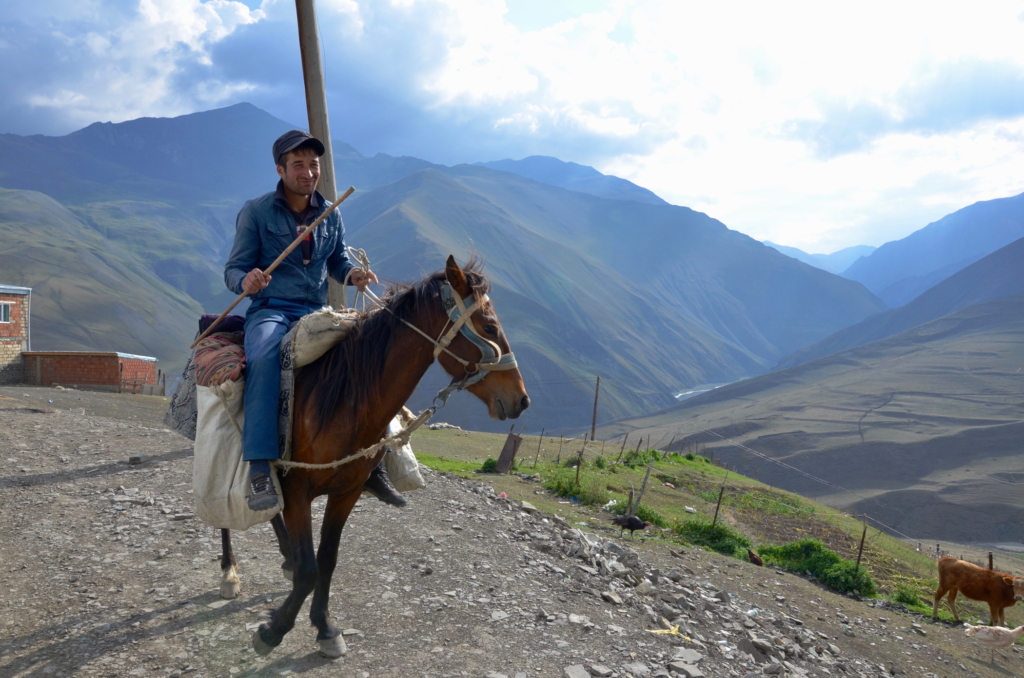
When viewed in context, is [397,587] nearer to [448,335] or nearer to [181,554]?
[181,554]

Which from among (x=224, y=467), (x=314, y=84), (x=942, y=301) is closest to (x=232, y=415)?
(x=224, y=467)

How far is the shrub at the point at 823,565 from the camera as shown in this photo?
42.9ft

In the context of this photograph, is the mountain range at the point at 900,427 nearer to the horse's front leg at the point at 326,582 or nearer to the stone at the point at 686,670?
the stone at the point at 686,670

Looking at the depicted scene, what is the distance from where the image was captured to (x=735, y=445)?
202 ft

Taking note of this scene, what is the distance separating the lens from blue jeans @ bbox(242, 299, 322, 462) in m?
3.74

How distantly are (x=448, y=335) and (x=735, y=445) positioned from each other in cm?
6281

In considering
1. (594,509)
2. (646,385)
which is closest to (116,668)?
(594,509)

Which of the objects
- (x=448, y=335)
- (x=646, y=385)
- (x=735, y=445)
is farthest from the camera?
(x=646, y=385)

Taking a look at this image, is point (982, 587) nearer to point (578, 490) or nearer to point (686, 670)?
point (578, 490)

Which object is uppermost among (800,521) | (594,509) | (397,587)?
(397,587)

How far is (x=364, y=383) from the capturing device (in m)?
A: 3.86

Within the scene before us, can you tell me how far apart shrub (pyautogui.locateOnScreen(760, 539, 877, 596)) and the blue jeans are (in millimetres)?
12990

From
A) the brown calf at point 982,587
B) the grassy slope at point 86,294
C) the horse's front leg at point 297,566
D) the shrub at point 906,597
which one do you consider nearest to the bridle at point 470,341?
the horse's front leg at point 297,566

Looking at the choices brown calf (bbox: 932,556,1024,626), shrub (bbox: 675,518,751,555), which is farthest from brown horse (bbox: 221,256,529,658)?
brown calf (bbox: 932,556,1024,626)
